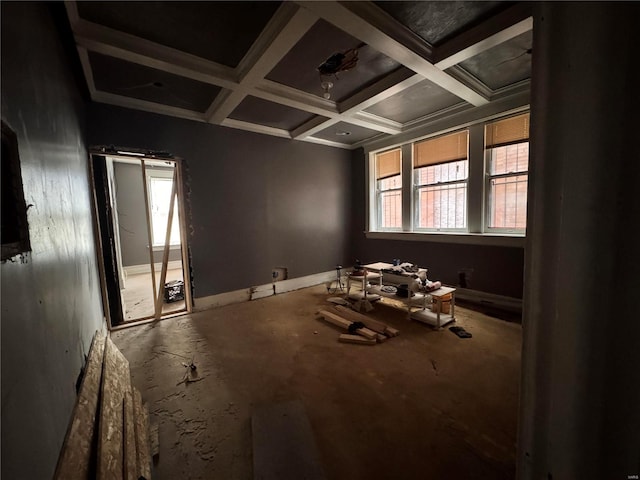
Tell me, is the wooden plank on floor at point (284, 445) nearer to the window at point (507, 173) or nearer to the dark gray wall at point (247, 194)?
the dark gray wall at point (247, 194)

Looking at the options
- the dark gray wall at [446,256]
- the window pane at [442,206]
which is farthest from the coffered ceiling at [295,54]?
the dark gray wall at [446,256]

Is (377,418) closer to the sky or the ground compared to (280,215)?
closer to the ground

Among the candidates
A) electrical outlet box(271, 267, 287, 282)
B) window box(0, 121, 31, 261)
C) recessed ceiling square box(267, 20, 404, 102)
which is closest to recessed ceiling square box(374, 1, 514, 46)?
recessed ceiling square box(267, 20, 404, 102)

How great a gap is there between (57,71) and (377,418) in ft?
10.2

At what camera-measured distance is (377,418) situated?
5.27 feet

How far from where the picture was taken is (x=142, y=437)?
1.37 meters

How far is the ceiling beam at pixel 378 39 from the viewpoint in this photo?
5.44 ft

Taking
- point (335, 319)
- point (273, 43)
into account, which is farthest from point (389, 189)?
point (273, 43)

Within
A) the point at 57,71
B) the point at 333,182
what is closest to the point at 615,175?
the point at 57,71

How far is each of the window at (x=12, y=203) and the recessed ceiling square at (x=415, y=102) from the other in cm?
320

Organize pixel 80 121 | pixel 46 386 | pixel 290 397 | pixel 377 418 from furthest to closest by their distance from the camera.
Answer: pixel 80 121
pixel 290 397
pixel 377 418
pixel 46 386

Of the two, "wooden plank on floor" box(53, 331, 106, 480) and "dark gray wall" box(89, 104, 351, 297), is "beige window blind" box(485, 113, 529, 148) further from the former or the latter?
"wooden plank on floor" box(53, 331, 106, 480)

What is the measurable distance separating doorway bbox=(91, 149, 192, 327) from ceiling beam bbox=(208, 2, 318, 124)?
159cm

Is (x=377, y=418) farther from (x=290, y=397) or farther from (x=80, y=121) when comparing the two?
(x=80, y=121)
